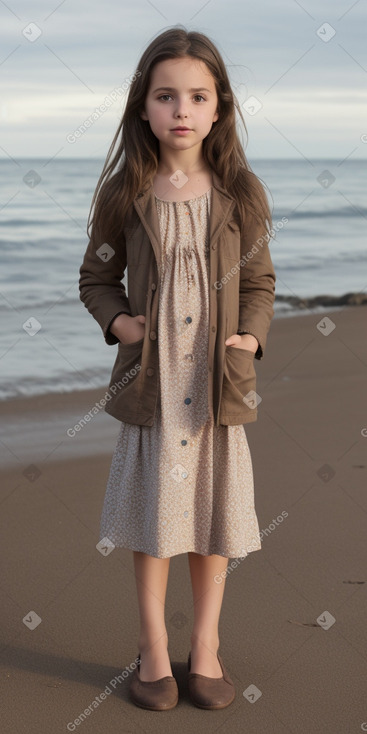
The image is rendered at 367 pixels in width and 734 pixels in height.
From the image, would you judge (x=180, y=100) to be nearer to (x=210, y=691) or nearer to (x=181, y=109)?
(x=181, y=109)

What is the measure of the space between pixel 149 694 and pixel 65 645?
43cm

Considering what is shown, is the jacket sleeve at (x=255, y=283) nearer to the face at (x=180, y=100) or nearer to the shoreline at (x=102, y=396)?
the face at (x=180, y=100)

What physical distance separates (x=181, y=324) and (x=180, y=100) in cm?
58

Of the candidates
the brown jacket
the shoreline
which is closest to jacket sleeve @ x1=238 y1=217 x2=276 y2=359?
the brown jacket

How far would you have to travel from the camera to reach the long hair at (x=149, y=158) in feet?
8.34

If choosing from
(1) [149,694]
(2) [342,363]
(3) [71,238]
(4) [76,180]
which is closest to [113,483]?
(1) [149,694]

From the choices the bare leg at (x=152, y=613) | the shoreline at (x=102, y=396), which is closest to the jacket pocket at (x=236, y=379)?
the bare leg at (x=152, y=613)

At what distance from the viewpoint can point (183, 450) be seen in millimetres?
2555

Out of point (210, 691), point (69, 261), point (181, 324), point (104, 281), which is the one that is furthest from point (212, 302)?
point (69, 261)

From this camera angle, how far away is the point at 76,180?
21.5 metres

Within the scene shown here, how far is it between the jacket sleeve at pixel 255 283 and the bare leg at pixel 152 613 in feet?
2.19

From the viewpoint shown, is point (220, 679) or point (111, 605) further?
point (111, 605)

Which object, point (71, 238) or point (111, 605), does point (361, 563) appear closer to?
point (111, 605)

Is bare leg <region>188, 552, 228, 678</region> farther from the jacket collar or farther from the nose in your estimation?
the nose
